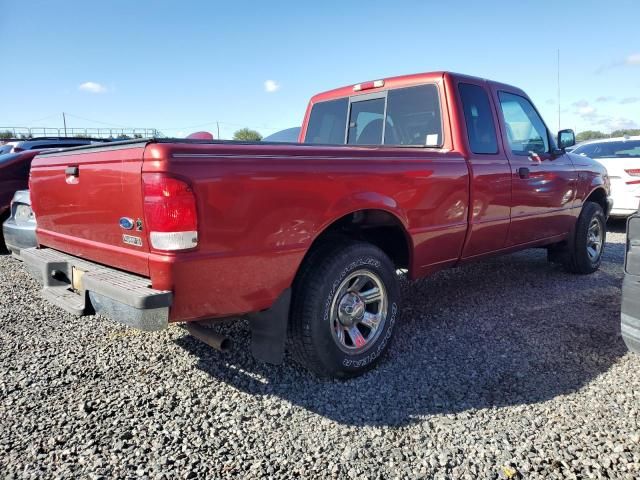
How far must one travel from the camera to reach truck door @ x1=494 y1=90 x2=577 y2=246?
4.33 m

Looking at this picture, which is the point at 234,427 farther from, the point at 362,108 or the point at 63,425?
the point at 362,108

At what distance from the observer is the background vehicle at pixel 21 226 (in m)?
4.51

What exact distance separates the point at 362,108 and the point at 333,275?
7.06ft

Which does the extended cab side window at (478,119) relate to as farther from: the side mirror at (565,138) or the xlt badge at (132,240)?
the xlt badge at (132,240)

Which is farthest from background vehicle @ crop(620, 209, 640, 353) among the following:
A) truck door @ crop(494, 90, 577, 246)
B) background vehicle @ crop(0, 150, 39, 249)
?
background vehicle @ crop(0, 150, 39, 249)

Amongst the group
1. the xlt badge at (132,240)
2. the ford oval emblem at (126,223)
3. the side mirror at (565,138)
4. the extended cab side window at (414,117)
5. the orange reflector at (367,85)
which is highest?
the orange reflector at (367,85)

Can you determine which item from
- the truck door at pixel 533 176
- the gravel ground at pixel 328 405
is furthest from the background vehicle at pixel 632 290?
the truck door at pixel 533 176

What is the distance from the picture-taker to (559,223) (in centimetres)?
504

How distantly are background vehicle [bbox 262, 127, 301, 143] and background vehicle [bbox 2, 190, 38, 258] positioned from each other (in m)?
2.49

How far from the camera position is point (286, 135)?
19.3 feet

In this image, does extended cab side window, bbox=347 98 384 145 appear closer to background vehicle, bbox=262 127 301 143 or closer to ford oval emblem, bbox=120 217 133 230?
background vehicle, bbox=262 127 301 143

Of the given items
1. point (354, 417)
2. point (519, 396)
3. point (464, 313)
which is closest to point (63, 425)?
point (354, 417)

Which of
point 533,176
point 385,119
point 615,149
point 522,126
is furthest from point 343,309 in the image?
point 615,149

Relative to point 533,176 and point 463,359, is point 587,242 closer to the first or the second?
point 533,176
